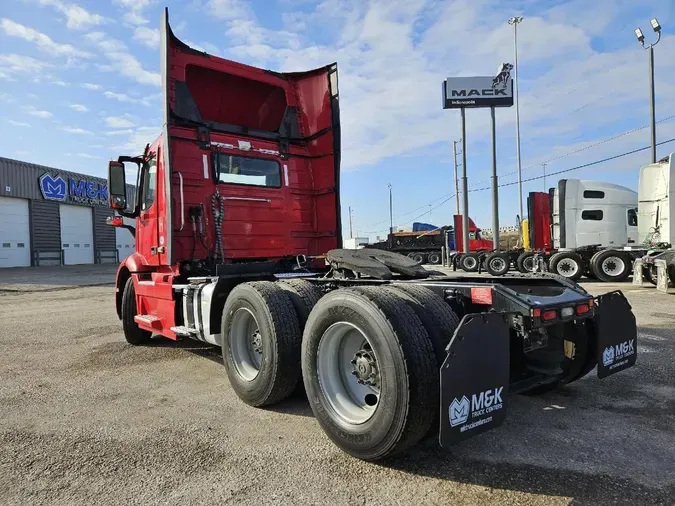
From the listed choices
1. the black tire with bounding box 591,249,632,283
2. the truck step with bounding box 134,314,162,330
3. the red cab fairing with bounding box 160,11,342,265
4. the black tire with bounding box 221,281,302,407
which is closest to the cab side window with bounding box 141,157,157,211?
the red cab fairing with bounding box 160,11,342,265

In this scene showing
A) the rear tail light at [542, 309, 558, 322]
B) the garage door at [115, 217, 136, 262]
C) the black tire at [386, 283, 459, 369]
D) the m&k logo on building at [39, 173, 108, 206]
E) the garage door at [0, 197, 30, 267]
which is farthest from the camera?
the garage door at [115, 217, 136, 262]

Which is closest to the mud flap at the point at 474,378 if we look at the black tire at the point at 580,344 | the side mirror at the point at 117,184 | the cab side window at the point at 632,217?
the black tire at the point at 580,344

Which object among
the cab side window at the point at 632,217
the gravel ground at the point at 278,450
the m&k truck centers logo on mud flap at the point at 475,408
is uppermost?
the cab side window at the point at 632,217

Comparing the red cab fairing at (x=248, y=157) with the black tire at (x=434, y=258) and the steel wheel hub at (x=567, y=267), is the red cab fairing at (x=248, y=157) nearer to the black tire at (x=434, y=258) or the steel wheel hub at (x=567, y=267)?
the steel wheel hub at (x=567, y=267)

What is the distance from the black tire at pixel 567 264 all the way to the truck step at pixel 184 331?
15297 millimetres

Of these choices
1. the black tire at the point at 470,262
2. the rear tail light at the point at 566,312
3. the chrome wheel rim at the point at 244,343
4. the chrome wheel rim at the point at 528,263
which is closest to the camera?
the rear tail light at the point at 566,312

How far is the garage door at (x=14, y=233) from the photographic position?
31.7m

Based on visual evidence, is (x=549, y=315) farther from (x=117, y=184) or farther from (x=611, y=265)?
(x=611, y=265)

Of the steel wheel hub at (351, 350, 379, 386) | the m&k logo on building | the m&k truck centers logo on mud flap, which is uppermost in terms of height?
the m&k logo on building

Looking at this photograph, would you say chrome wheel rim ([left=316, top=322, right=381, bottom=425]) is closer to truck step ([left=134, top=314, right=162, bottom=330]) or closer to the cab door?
truck step ([left=134, top=314, right=162, bottom=330])

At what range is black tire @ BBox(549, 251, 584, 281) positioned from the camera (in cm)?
1717

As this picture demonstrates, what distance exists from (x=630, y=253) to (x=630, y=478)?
1538cm

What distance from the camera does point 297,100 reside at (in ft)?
22.9

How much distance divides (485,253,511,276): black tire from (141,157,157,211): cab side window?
17.2 metres
